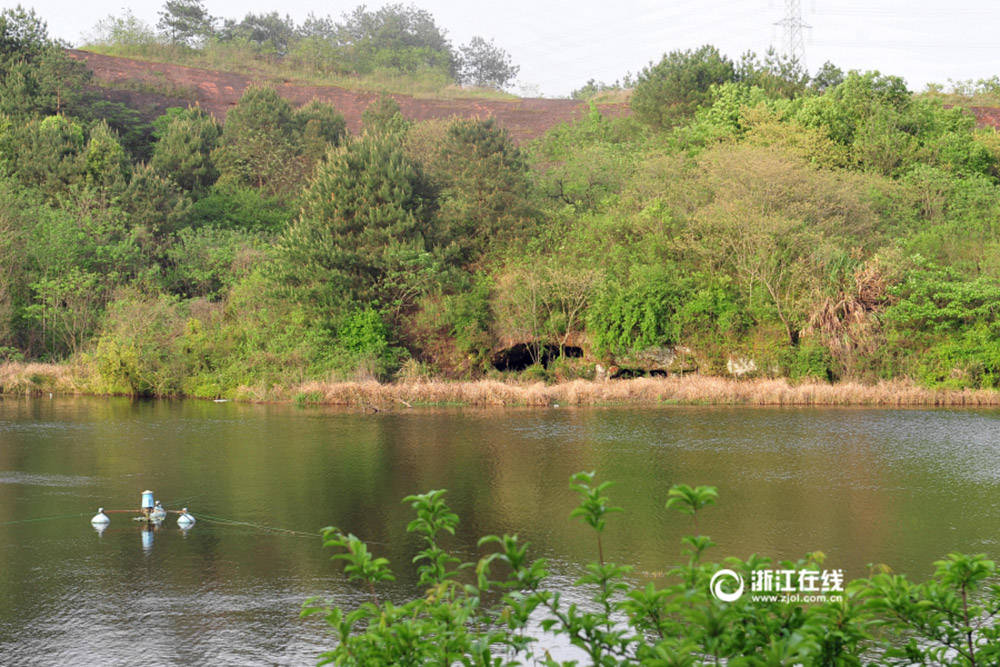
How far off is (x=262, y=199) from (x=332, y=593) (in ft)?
155

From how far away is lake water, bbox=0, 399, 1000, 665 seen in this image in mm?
12328

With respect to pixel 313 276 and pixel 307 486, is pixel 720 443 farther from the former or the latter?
pixel 313 276

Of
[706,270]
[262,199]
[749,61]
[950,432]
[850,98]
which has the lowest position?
[950,432]

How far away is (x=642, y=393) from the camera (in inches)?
1467

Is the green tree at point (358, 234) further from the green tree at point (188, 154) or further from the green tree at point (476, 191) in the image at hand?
the green tree at point (188, 154)

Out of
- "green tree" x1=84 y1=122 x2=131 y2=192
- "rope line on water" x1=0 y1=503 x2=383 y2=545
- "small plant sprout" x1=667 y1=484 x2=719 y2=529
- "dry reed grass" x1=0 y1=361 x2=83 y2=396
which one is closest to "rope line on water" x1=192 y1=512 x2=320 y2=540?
"rope line on water" x1=0 y1=503 x2=383 y2=545

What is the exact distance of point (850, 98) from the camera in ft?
163

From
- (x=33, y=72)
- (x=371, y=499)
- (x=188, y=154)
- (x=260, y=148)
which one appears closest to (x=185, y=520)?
(x=371, y=499)

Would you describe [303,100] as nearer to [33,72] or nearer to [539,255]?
[33,72]

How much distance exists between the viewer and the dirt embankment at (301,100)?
233 ft

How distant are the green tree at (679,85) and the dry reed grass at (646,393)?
80.9 ft

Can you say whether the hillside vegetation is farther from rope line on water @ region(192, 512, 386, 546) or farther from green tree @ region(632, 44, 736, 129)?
rope line on water @ region(192, 512, 386, 546)

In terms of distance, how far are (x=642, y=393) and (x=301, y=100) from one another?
49.1 metres

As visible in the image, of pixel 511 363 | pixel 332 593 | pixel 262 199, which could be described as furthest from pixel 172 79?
pixel 332 593
